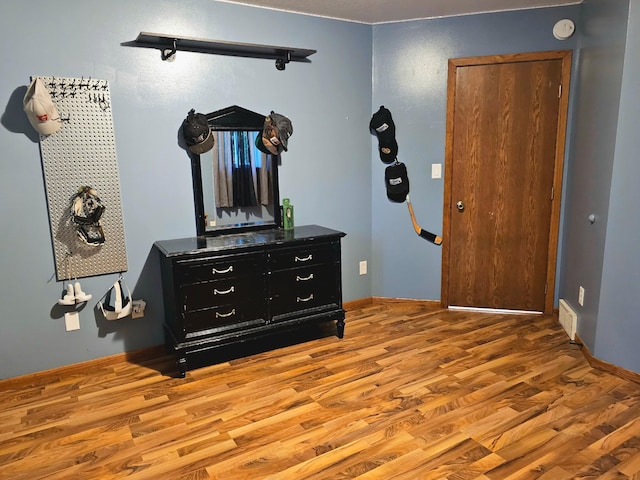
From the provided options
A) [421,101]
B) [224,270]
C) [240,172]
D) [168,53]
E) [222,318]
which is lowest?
[222,318]

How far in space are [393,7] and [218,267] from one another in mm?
2229

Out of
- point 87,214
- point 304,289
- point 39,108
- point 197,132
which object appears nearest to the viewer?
point 39,108

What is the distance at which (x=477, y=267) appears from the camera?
3.86m

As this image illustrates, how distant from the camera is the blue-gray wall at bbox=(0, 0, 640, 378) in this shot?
2.63 m

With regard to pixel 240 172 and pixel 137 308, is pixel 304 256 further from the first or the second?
pixel 137 308

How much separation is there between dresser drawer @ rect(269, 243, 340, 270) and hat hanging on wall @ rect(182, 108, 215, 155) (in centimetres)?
85

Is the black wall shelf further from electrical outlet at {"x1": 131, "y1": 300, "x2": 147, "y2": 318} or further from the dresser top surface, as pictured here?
electrical outlet at {"x1": 131, "y1": 300, "x2": 147, "y2": 318}

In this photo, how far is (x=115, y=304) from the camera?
287 cm

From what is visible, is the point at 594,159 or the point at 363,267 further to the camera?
the point at 363,267

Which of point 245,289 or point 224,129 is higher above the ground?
point 224,129

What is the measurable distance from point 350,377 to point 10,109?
8.14 feet

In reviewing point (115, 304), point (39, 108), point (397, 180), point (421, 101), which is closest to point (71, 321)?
point (115, 304)

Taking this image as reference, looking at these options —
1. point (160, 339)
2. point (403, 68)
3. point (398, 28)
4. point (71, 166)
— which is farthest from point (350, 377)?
point (398, 28)

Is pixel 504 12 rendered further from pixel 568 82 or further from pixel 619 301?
pixel 619 301
